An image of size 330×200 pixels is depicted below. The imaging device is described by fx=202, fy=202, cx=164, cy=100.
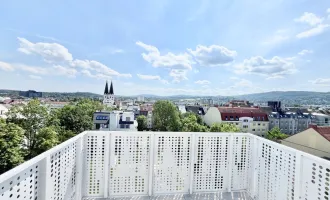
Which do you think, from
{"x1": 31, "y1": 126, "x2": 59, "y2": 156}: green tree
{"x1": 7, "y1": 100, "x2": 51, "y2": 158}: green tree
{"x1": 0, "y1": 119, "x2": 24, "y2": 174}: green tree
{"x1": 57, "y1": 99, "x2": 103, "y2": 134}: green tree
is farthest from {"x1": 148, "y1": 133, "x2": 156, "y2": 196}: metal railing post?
{"x1": 57, "y1": 99, "x2": 103, "y2": 134}: green tree

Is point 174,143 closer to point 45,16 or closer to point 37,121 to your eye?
point 45,16

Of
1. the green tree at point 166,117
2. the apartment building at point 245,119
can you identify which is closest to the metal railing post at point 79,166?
the green tree at point 166,117

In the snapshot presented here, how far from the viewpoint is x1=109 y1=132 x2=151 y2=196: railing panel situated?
3982 mm

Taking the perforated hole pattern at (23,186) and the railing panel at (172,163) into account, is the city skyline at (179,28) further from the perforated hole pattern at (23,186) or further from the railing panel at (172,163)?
the perforated hole pattern at (23,186)

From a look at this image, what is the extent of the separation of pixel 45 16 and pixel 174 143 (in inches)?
324

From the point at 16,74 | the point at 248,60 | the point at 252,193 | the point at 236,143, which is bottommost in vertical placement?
the point at 252,193

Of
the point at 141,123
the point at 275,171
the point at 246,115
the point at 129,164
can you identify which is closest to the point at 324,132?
the point at 275,171

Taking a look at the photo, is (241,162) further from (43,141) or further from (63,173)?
(43,141)

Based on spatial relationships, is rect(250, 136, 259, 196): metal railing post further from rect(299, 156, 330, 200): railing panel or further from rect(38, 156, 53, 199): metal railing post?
rect(38, 156, 53, 199): metal railing post

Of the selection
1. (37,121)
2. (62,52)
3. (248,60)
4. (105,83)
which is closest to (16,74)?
(62,52)

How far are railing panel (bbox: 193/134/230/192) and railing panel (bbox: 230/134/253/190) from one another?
16 centimetres

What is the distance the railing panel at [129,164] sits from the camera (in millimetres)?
3982

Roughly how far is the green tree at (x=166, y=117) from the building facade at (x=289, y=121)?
12.1 metres

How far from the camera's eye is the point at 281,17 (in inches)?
326
